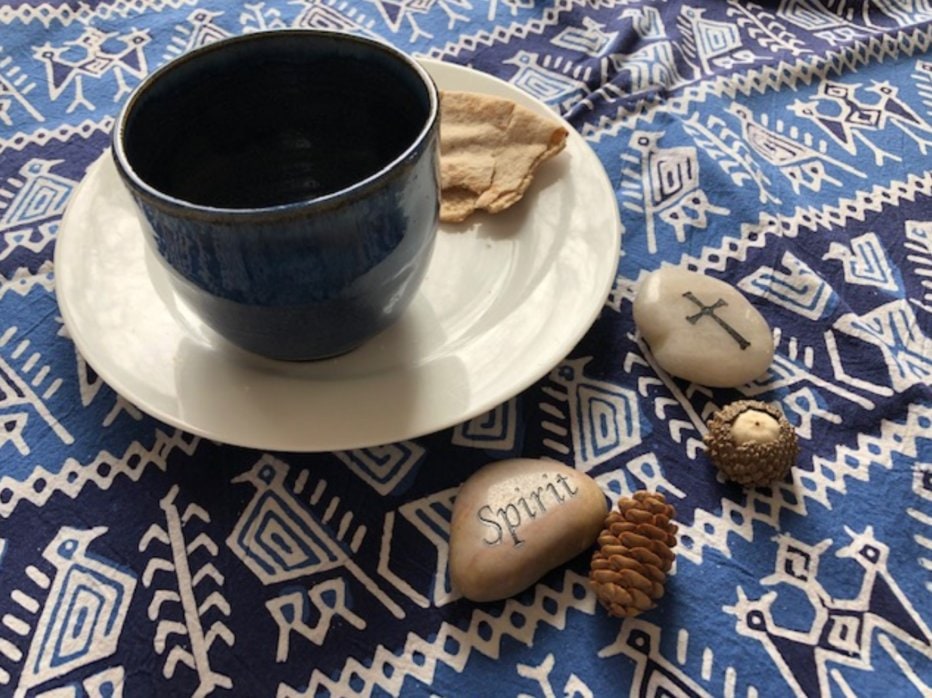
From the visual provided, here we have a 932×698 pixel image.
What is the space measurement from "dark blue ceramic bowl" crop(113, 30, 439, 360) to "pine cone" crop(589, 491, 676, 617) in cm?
14

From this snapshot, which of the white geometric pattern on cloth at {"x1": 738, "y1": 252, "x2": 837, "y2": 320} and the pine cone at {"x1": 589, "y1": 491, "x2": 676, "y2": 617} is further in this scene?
the white geometric pattern on cloth at {"x1": 738, "y1": 252, "x2": 837, "y2": 320}

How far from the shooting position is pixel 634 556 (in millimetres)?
372

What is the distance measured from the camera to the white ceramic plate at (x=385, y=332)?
0.40m

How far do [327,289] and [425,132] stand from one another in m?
0.07

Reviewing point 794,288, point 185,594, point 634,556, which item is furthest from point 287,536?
point 794,288

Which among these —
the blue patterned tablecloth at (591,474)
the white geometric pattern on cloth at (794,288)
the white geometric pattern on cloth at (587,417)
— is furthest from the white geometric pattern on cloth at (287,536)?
the white geometric pattern on cloth at (794,288)

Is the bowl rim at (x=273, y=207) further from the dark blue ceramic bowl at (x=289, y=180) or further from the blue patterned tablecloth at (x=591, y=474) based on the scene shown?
the blue patterned tablecloth at (x=591, y=474)

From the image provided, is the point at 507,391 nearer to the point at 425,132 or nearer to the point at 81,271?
the point at 425,132

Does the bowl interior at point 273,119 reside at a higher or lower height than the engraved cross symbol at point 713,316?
higher

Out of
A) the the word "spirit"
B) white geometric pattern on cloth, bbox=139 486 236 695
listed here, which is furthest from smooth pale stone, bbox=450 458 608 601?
white geometric pattern on cloth, bbox=139 486 236 695

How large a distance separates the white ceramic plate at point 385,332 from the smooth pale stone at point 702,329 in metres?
0.04

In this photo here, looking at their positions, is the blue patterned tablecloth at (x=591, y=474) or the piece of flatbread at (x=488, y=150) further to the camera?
the piece of flatbread at (x=488, y=150)

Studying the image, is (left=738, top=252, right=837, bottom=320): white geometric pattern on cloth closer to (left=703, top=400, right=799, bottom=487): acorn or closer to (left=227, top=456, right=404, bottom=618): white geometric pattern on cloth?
(left=703, top=400, right=799, bottom=487): acorn

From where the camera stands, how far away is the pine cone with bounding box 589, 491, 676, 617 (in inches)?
14.4
